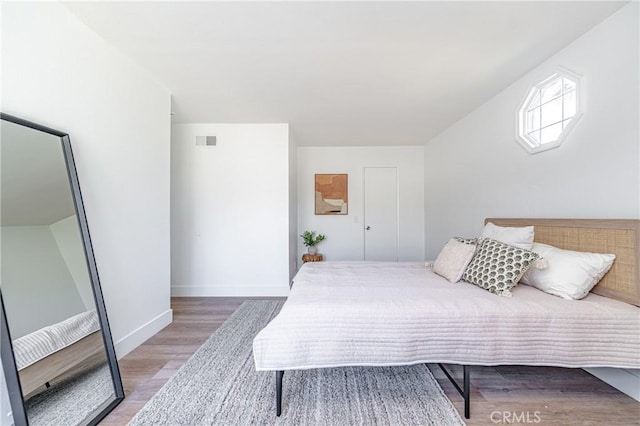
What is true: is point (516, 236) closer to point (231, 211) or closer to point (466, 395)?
point (466, 395)

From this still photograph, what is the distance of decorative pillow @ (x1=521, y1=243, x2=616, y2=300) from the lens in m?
1.49

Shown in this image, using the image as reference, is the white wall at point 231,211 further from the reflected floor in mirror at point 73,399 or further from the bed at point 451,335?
the bed at point 451,335

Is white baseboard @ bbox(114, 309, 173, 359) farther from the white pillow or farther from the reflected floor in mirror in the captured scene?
the white pillow

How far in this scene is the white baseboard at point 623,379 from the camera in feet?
4.85

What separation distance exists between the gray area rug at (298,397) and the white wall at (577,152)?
1696mm

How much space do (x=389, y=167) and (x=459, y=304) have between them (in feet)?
12.1

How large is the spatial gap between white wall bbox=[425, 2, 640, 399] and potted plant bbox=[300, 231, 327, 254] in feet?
7.91

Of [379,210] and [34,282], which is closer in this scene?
[34,282]

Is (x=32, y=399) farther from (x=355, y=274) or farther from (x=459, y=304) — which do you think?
(x=459, y=304)

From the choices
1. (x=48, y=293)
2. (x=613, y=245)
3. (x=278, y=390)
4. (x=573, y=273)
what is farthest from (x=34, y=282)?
(x=613, y=245)

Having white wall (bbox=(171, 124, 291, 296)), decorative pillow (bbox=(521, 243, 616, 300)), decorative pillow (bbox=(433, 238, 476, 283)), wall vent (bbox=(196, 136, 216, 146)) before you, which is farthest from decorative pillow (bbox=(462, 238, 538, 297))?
wall vent (bbox=(196, 136, 216, 146))

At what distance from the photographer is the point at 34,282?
1.29m

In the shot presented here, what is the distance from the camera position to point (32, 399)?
1.18 meters

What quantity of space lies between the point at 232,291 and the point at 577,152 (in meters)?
3.87
